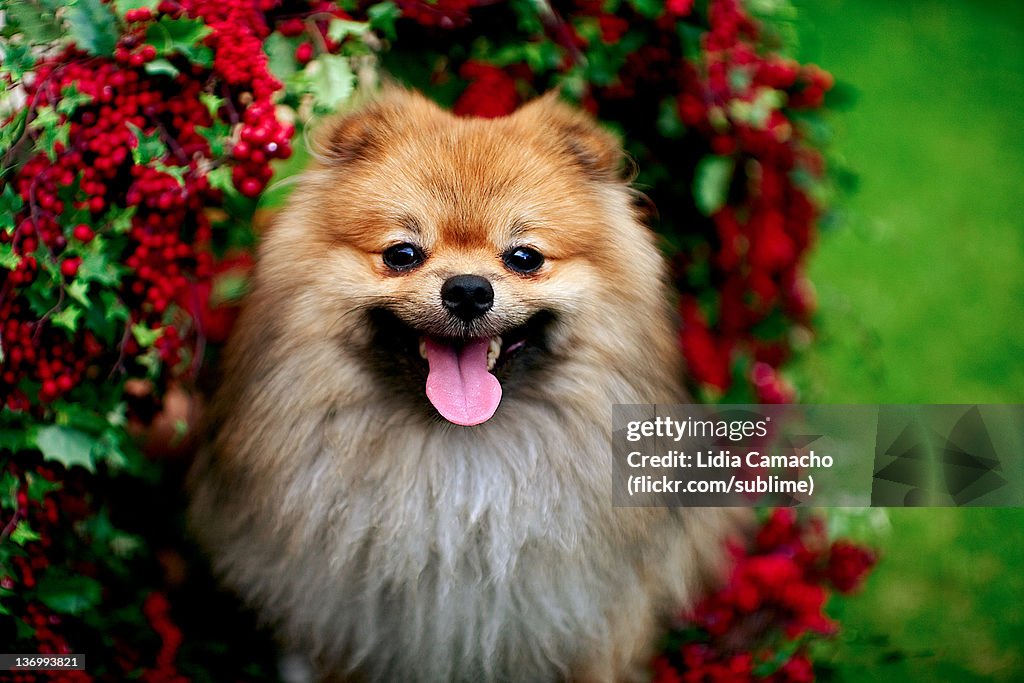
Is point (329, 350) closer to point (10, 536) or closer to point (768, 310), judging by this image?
point (10, 536)

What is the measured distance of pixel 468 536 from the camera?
186 cm

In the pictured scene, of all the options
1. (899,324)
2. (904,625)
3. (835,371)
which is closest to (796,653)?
(904,625)

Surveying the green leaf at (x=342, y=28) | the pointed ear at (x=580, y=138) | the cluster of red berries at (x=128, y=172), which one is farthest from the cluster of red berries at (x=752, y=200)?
the cluster of red berries at (x=128, y=172)

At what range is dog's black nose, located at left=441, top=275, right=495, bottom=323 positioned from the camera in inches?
64.4

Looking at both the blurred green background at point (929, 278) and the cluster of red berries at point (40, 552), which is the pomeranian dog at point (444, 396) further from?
the blurred green background at point (929, 278)

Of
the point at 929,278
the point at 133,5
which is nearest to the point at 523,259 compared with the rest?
the point at 133,5

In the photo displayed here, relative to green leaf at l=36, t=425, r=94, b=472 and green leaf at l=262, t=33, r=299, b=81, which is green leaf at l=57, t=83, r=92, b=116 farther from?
green leaf at l=36, t=425, r=94, b=472

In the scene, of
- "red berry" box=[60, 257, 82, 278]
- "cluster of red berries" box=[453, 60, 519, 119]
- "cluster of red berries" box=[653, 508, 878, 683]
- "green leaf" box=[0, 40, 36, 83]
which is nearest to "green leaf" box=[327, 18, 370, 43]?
"cluster of red berries" box=[453, 60, 519, 119]

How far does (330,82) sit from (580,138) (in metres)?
0.54

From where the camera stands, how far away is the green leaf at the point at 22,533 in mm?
1811

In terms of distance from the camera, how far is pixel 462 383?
178 cm

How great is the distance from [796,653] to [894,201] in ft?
11.5

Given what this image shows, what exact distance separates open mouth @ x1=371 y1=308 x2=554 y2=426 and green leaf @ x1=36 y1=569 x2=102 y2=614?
2.71 feet

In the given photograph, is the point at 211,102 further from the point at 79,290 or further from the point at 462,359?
the point at 462,359
